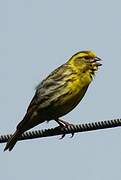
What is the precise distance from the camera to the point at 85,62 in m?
11.7

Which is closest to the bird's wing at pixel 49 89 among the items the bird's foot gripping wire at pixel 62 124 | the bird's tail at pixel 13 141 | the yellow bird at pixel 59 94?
the yellow bird at pixel 59 94

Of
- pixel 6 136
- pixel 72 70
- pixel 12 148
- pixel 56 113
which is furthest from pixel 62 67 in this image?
pixel 6 136

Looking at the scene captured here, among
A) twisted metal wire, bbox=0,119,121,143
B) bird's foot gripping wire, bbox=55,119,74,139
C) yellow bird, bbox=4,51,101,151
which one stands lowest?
bird's foot gripping wire, bbox=55,119,74,139

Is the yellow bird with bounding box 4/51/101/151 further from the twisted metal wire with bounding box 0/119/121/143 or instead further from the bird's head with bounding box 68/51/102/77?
the twisted metal wire with bounding box 0/119/121/143

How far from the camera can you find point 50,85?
1122 centimetres

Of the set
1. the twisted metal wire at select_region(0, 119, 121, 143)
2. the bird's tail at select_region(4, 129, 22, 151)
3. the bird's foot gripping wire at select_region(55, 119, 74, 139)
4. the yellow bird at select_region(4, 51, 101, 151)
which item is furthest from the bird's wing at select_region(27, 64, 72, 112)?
the twisted metal wire at select_region(0, 119, 121, 143)

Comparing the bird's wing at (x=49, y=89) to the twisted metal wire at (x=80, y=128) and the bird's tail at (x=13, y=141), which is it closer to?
the bird's tail at (x=13, y=141)

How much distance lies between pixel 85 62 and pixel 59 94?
0.90m

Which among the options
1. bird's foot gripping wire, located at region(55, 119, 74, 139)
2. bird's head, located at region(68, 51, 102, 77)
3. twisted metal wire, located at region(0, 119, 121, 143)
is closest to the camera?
twisted metal wire, located at region(0, 119, 121, 143)

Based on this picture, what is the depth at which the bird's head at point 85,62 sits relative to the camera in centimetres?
1146

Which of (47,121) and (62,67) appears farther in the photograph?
(62,67)

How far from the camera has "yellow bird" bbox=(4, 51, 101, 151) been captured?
10805mm

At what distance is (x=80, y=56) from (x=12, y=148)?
2.54 m

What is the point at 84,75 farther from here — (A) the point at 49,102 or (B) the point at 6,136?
(B) the point at 6,136
